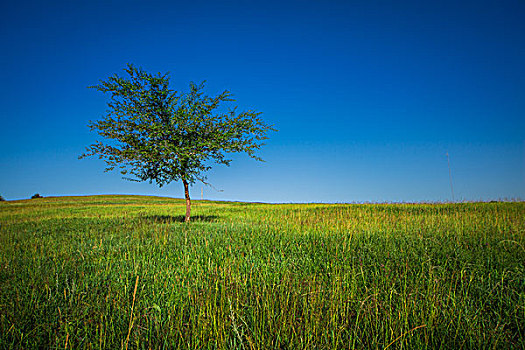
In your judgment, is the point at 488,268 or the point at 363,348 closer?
the point at 363,348

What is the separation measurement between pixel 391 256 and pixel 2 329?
21.4ft

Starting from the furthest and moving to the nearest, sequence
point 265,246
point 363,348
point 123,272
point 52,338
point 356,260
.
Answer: point 265,246 < point 356,260 < point 123,272 < point 52,338 < point 363,348

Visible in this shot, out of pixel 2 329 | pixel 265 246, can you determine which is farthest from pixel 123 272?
pixel 265 246

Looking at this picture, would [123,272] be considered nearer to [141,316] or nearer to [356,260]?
[141,316]

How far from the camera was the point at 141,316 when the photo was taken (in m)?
3.28

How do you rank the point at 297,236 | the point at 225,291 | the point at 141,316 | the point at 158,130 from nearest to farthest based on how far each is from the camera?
the point at 141,316 → the point at 225,291 → the point at 297,236 → the point at 158,130

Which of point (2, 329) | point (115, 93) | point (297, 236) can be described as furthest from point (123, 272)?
point (115, 93)

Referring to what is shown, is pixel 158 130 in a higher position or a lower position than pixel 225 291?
higher

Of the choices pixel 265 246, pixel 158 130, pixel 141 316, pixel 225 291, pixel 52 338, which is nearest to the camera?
pixel 52 338

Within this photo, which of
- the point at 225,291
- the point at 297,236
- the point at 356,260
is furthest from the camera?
the point at 297,236

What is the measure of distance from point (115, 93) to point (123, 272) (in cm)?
1117

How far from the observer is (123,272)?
494 cm

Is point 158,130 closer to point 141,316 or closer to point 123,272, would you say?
point 123,272

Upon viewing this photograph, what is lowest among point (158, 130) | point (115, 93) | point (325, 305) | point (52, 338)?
point (52, 338)
